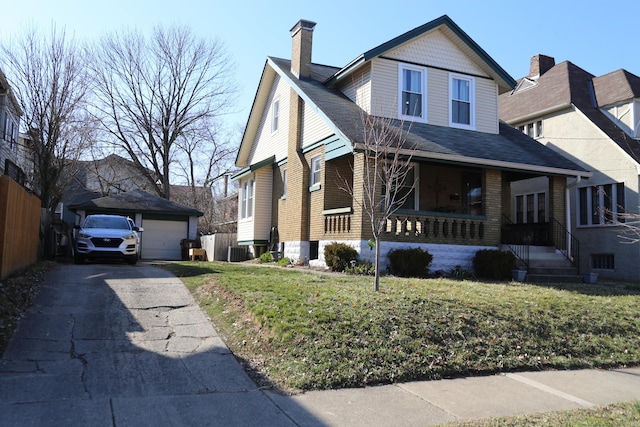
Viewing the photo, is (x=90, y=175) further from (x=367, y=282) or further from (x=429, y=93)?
(x=367, y=282)

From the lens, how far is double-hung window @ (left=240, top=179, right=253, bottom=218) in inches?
901

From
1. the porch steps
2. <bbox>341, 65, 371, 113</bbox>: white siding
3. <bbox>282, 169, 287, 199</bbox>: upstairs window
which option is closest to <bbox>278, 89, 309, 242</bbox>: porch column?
<bbox>282, 169, 287, 199</bbox>: upstairs window

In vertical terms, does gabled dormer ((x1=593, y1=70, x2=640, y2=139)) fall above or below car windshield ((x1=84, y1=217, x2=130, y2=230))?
above

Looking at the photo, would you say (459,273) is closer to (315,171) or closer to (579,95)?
(315,171)

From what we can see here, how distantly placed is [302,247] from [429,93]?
21.9 feet

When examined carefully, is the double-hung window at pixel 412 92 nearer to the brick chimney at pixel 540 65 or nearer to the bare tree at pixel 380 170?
the bare tree at pixel 380 170

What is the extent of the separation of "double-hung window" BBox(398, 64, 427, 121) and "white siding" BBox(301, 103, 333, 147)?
8.39 feet

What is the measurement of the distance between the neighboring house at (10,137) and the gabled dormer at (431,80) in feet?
41.0

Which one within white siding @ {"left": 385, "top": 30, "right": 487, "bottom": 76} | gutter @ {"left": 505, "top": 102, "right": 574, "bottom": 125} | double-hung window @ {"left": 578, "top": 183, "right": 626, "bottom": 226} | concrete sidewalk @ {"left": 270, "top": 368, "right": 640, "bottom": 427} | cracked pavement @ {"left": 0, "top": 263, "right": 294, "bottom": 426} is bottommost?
concrete sidewalk @ {"left": 270, "top": 368, "right": 640, "bottom": 427}

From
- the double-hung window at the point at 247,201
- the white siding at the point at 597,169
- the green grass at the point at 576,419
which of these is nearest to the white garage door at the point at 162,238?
the double-hung window at the point at 247,201

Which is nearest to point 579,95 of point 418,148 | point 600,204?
point 600,204

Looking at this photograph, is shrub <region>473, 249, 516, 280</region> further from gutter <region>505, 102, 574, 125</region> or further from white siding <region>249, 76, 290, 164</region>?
gutter <region>505, 102, 574, 125</region>

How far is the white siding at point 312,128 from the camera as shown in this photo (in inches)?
648

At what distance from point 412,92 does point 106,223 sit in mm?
11233
